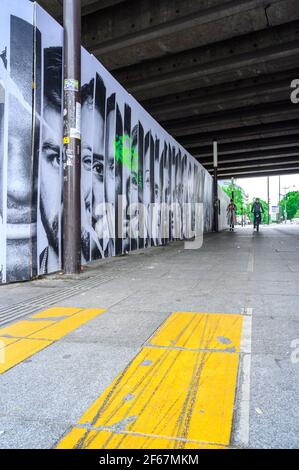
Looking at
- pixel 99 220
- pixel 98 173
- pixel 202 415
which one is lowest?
pixel 202 415

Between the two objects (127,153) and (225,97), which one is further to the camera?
(225,97)

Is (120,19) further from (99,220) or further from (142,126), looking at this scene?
(99,220)

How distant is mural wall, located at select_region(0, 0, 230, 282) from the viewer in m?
6.02

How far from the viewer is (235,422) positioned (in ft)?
6.27

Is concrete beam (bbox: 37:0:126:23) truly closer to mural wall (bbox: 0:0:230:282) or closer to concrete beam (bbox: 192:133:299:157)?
mural wall (bbox: 0:0:230:282)

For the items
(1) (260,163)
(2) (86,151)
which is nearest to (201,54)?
(2) (86,151)

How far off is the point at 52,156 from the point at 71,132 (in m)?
0.57

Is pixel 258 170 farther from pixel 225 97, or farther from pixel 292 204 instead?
pixel 292 204

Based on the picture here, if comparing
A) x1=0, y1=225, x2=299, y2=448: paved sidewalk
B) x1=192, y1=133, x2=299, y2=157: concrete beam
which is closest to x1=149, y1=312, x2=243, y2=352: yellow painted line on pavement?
x1=0, y1=225, x2=299, y2=448: paved sidewalk

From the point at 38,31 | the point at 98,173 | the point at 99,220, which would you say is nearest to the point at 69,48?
the point at 38,31

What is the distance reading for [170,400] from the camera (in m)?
2.18

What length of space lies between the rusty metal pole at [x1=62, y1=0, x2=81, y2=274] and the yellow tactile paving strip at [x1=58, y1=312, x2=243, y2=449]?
401cm

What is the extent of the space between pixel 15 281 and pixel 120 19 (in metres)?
9.75

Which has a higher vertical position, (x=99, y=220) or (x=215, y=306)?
(x=99, y=220)
